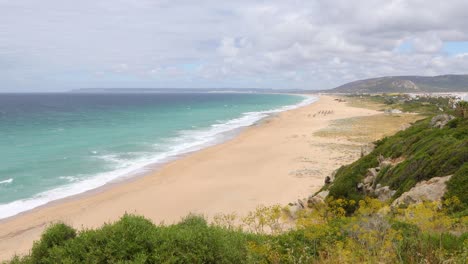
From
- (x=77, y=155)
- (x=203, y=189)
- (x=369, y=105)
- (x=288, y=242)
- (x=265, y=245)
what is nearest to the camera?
(x=265, y=245)

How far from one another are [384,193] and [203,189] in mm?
12362

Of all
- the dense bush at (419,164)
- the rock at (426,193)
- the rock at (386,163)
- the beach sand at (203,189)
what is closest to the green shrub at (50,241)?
the beach sand at (203,189)

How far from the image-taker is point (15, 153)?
35.1m

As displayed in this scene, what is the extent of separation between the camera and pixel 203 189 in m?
22.6

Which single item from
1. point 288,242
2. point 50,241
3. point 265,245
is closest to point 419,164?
point 288,242

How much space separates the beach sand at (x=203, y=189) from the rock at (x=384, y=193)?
6.55m

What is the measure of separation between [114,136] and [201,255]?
1700 inches

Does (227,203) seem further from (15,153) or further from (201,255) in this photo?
(15,153)

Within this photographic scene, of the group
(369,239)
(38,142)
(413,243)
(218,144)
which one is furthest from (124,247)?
(38,142)

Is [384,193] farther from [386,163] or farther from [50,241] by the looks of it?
[50,241]

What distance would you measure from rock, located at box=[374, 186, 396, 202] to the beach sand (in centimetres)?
655

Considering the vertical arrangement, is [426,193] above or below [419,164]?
below

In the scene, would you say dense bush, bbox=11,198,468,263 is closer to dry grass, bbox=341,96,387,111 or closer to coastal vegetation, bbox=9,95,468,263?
coastal vegetation, bbox=9,95,468,263

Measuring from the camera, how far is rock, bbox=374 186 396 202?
1271 centimetres
